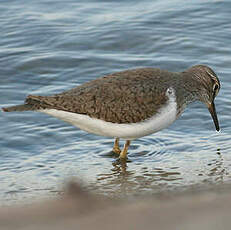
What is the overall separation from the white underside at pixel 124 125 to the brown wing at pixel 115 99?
0.20 feet

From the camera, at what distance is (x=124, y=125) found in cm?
707

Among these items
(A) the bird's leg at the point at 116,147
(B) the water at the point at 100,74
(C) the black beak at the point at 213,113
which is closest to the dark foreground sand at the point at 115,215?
(B) the water at the point at 100,74

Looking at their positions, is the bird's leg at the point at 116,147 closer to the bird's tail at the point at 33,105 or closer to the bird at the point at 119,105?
the bird at the point at 119,105

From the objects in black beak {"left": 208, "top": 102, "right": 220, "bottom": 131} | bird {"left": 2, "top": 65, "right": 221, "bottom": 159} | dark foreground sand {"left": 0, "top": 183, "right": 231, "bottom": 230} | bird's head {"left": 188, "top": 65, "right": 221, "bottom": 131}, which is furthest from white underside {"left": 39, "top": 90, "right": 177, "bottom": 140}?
dark foreground sand {"left": 0, "top": 183, "right": 231, "bottom": 230}

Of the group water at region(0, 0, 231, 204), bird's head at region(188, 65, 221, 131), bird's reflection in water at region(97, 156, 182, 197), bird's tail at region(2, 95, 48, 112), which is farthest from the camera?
bird's head at region(188, 65, 221, 131)

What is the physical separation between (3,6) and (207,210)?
1186 centimetres

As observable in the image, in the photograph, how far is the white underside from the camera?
6949 mm

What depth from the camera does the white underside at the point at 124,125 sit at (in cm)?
695

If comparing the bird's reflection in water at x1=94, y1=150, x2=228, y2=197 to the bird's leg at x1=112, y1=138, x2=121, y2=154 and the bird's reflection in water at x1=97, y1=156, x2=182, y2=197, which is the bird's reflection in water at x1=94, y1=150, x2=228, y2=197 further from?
the bird's leg at x1=112, y1=138, x2=121, y2=154

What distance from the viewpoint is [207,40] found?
11.9 metres

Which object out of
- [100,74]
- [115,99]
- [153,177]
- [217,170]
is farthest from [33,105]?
[100,74]

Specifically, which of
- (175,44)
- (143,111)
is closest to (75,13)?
(175,44)

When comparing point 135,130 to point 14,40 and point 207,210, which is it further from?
point 14,40

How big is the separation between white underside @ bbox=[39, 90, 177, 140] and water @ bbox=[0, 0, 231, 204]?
0.62 metres
